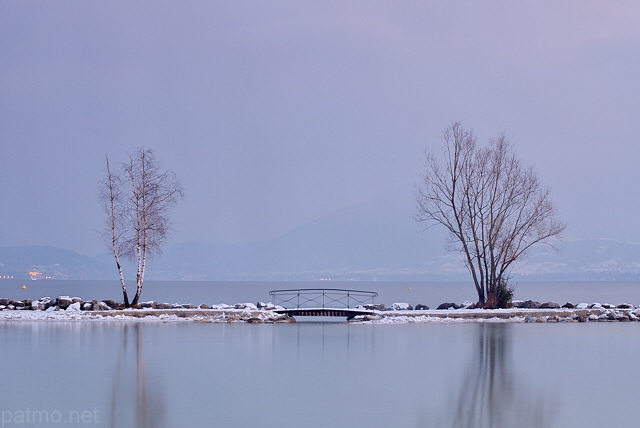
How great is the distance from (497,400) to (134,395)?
6.94 meters

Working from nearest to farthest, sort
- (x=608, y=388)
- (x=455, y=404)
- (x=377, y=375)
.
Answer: (x=455, y=404)
(x=608, y=388)
(x=377, y=375)

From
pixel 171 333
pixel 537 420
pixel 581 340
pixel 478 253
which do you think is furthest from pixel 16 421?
pixel 478 253

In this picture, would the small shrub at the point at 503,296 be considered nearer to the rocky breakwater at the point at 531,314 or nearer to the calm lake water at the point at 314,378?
the rocky breakwater at the point at 531,314

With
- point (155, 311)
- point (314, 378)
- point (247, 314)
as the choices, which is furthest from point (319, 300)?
point (314, 378)

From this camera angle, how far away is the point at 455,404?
547 inches

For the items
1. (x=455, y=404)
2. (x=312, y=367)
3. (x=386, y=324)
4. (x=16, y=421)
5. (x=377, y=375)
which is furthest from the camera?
(x=386, y=324)

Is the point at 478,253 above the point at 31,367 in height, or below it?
above

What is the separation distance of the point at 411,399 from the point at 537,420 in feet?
8.39

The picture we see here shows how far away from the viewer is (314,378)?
1695 centimetres

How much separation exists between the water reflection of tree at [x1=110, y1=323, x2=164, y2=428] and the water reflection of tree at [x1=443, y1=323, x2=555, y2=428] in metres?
5.08

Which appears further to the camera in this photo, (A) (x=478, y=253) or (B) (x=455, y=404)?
(A) (x=478, y=253)

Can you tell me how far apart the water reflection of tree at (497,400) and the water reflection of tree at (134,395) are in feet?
16.7

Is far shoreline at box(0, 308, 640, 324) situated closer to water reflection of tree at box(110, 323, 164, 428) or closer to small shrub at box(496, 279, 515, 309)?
small shrub at box(496, 279, 515, 309)

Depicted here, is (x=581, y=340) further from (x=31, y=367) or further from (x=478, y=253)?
(x=31, y=367)
